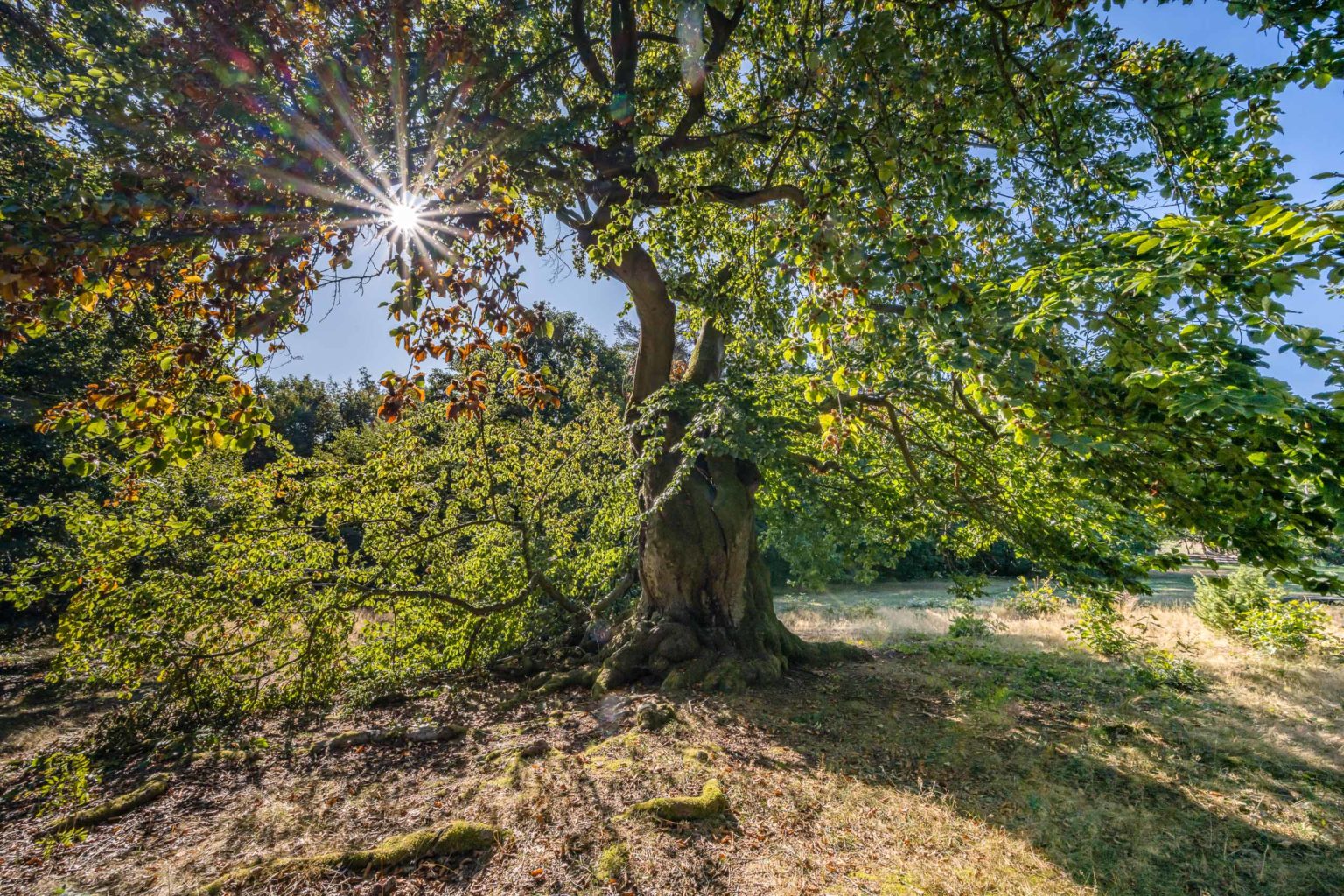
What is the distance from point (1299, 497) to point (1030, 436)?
141 cm

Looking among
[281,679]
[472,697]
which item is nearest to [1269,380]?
[472,697]

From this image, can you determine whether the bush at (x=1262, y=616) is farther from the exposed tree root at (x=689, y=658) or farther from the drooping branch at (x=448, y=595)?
the drooping branch at (x=448, y=595)

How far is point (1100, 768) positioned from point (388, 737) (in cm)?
769

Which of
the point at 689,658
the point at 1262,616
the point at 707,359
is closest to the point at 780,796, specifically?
the point at 689,658

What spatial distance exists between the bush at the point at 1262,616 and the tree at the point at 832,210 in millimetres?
6228

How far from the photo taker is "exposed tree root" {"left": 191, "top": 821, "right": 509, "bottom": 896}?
313cm

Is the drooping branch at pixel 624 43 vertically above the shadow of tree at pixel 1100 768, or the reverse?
the drooping branch at pixel 624 43

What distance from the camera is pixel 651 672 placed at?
24.0 feet

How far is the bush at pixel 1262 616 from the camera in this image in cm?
870

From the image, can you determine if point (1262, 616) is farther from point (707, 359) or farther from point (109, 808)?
point (109, 808)

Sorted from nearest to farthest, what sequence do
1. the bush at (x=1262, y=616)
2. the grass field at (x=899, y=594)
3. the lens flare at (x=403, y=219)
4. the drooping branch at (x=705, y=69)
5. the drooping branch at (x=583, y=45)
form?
the lens flare at (x=403, y=219) < the drooping branch at (x=705, y=69) < the drooping branch at (x=583, y=45) < the bush at (x=1262, y=616) < the grass field at (x=899, y=594)

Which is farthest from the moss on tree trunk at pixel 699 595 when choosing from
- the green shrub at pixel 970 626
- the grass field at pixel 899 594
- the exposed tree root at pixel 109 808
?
the grass field at pixel 899 594

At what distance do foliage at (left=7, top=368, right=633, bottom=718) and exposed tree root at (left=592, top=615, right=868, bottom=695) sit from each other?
1.97 metres

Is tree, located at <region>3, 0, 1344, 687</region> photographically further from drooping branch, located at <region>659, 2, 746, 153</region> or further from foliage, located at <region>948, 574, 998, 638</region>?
foliage, located at <region>948, 574, 998, 638</region>
